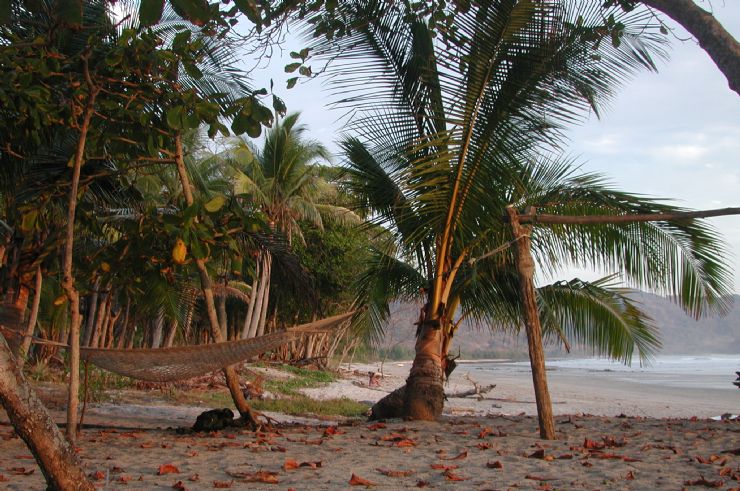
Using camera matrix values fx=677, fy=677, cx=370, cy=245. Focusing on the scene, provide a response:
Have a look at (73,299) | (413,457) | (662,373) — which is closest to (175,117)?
(73,299)

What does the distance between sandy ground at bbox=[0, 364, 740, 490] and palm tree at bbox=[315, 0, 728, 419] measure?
46.8 inches

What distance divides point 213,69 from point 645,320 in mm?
5066

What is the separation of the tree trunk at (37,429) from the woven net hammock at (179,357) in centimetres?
196

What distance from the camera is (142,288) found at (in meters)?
5.43

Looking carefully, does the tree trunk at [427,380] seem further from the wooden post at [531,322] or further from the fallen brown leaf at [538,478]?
the fallen brown leaf at [538,478]

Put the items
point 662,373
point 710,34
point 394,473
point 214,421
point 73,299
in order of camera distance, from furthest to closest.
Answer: point 662,373, point 214,421, point 73,299, point 394,473, point 710,34

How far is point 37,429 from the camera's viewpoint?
2.09 m

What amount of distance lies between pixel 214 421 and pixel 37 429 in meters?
3.26

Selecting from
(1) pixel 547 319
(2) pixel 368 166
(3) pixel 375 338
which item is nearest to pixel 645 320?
(1) pixel 547 319

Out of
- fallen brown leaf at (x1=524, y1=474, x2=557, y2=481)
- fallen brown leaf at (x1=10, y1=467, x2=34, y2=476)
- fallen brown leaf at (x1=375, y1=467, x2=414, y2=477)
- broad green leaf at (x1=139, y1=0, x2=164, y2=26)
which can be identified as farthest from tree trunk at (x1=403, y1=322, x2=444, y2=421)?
broad green leaf at (x1=139, y1=0, x2=164, y2=26)

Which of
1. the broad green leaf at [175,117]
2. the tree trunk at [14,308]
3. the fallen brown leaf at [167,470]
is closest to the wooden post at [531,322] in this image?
the broad green leaf at [175,117]

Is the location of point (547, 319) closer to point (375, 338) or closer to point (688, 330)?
point (375, 338)

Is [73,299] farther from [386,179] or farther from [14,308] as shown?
[386,179]

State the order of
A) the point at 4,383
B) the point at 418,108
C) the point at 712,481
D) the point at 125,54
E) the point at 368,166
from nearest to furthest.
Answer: the point at 4,383 → the point at 712,481 → the point at 125,54 → the point at 418,108 → the point at 368,166
